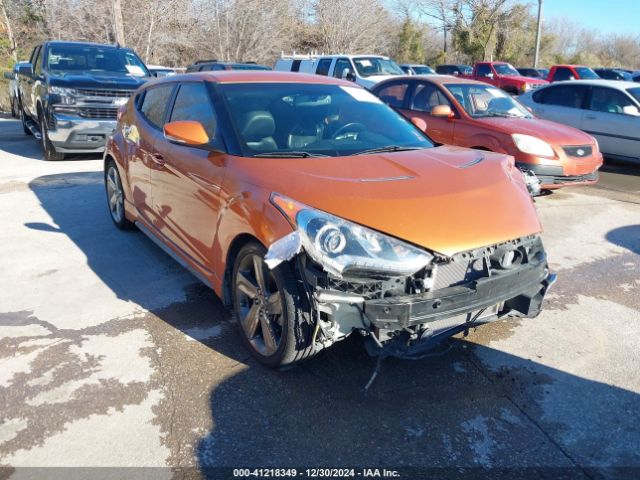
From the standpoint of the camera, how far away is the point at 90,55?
10.2 m

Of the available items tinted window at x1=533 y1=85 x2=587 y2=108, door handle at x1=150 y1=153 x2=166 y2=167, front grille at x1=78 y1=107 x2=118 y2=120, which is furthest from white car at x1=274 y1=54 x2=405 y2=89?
Answer: door handle at x1=150 y1=153 x2=166 y2=167

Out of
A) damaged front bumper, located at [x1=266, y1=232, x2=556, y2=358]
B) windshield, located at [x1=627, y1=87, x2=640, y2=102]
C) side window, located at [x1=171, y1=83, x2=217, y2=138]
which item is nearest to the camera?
damaged front bumper, located at [x1=266, y1=232, x2=556, y2=358]

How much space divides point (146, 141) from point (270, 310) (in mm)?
2363

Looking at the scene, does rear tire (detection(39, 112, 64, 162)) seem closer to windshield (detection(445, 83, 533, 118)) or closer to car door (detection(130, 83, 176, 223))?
car door (detection(130, 83, 176, 223))

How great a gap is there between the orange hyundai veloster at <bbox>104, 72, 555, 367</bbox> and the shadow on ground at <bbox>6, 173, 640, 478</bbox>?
0.26 metres

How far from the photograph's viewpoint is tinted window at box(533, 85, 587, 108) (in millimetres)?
10438

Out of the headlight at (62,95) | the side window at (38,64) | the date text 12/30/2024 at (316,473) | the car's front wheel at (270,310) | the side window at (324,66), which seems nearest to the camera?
the date text 12/30/2024 at (316,473)

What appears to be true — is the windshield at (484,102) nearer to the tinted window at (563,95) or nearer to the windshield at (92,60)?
the tinted window at (563,95)

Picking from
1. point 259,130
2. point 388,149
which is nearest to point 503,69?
point 388,149

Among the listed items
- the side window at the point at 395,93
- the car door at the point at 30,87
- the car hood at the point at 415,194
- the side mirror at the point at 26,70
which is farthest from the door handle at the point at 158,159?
the side mirror at the point at 26,70

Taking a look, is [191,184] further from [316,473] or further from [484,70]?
[484,70]

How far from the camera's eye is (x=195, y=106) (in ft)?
13.6

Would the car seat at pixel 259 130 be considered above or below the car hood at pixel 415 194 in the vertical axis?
above

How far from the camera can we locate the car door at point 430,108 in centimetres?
798
